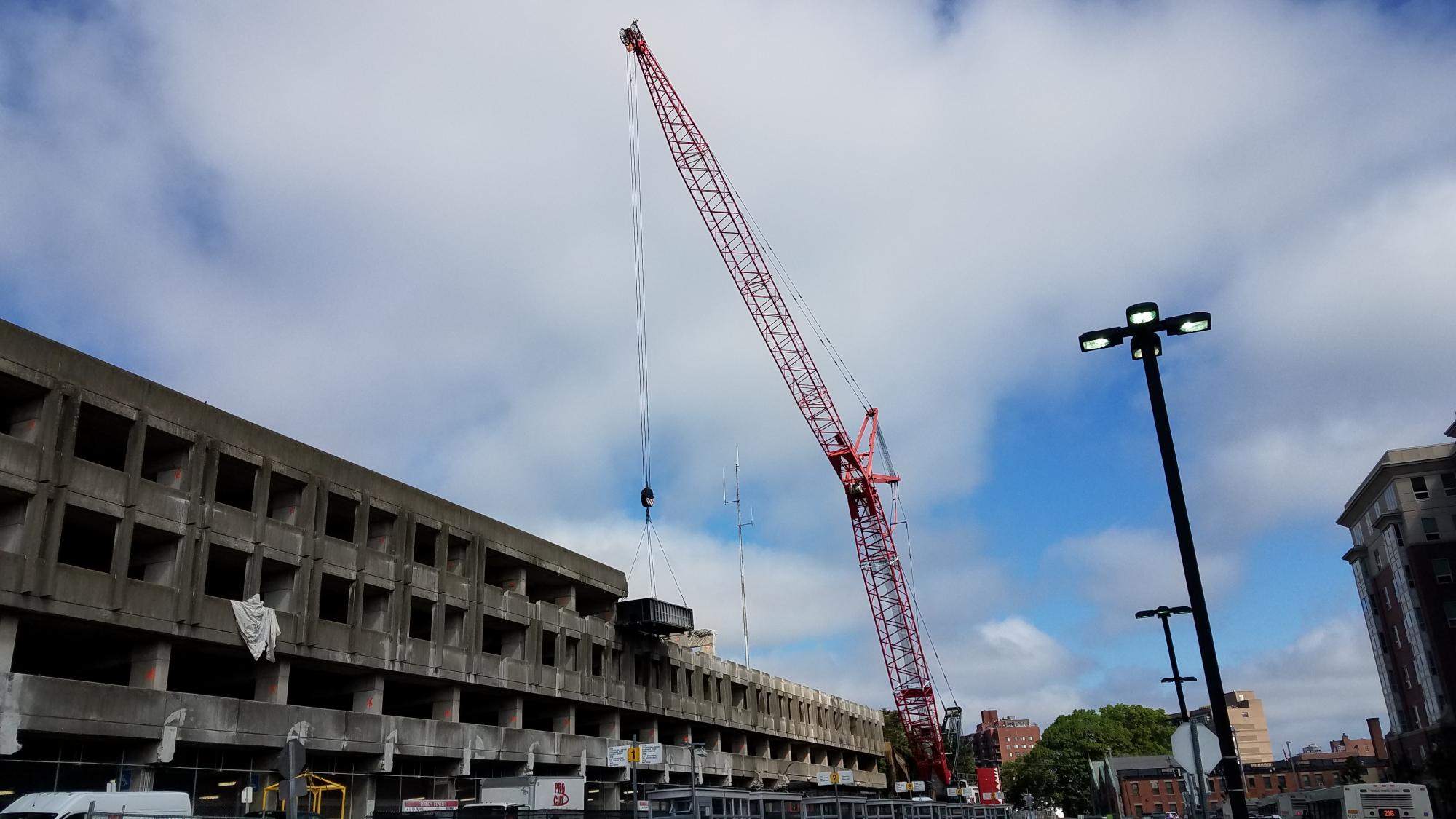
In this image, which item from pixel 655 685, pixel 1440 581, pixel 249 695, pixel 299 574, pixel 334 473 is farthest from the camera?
pixel 1440 581

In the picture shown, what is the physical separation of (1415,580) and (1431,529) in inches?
187

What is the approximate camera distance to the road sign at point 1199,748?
1595 cm

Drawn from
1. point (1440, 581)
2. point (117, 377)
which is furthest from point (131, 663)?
point (1440, 581)

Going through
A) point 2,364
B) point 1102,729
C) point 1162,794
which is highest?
point 2,364

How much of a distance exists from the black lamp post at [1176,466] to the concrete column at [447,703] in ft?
153

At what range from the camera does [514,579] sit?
64.0 meters

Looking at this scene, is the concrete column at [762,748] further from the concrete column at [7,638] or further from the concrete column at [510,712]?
the concrete column at [7,638]

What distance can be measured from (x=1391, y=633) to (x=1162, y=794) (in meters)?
79.6

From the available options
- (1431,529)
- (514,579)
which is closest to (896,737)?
→ (1431,529)

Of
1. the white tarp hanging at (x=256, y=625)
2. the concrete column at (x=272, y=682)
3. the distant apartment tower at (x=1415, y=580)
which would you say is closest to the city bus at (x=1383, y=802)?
the distant apartment tower at (x=1415, y=580)

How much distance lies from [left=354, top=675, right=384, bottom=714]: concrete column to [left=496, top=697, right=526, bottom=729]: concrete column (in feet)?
35.6

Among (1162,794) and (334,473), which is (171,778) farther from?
(1162,794)

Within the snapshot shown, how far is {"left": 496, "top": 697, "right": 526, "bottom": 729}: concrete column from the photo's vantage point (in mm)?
60344

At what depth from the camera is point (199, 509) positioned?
4309cm
